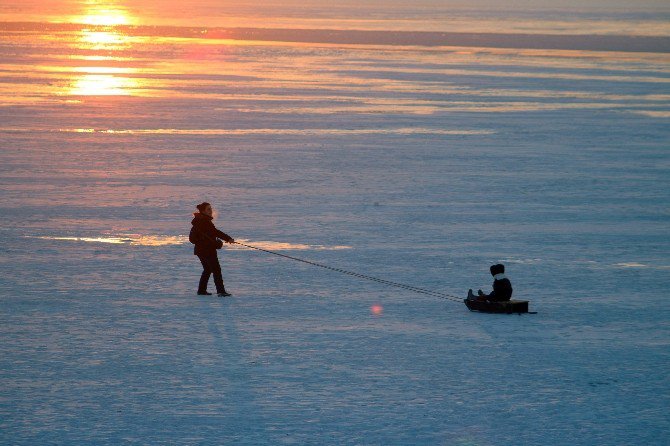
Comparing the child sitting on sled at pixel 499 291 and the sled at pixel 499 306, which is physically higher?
the child sitting on sled at pixel 499 291

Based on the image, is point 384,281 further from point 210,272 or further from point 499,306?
point 210,272

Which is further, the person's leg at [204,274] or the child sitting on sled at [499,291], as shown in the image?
the person's leg at [204,274]

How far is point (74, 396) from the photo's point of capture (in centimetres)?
870

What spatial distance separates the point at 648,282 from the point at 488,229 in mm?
3044

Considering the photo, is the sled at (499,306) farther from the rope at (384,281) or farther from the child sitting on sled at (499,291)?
the rope at (384,281)

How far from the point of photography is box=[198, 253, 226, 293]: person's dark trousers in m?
11.7

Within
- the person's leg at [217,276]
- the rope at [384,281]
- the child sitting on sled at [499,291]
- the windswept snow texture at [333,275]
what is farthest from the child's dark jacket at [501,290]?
the person's leg at [217,276]

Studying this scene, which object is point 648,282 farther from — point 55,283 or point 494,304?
point 55,283

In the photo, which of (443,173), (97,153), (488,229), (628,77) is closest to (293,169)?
(443,173)

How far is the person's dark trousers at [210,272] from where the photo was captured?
11.7 metres

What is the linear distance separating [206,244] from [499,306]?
2907mm

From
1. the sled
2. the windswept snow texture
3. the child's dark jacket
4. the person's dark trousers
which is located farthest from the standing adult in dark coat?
the child's dark jacket

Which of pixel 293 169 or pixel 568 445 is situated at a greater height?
pixel 293 169

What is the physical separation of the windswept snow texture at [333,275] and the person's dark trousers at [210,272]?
0.64ft
